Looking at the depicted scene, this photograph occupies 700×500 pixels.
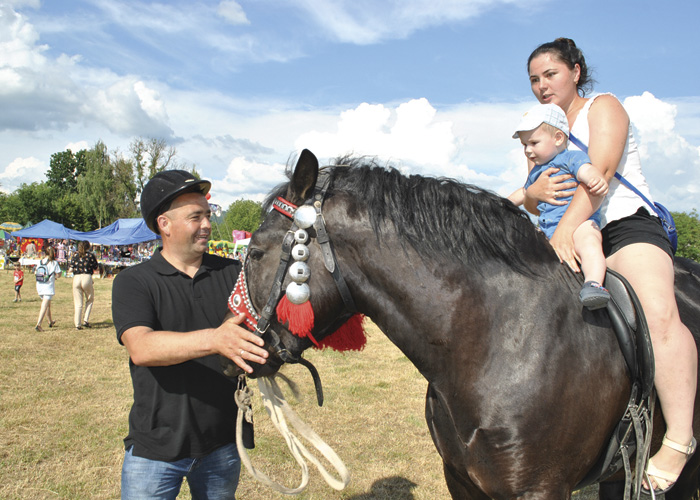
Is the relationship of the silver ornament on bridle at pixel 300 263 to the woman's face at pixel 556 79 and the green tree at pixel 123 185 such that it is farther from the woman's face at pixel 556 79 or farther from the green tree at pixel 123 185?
the green tree at pixel 123 185

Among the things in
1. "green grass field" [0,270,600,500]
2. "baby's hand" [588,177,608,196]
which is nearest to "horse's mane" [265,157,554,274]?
"baby's hand" [588,177,608,196]

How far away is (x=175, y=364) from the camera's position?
2.49 metres

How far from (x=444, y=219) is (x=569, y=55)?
1445mm

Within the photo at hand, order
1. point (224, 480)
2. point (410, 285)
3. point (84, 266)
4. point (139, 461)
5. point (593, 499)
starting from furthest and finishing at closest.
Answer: point (84, 266) < point (593, 499) < point (224, 480) < point (139, 461) < point (410, 285)

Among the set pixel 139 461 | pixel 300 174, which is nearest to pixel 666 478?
pixel 300 174

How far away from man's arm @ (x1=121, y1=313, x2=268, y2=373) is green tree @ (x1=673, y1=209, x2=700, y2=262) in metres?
15.3

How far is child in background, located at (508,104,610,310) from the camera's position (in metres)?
2.04

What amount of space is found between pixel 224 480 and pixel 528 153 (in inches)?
97.7

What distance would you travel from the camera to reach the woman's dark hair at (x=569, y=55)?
2713 mm

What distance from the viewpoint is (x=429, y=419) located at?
2.46 metres

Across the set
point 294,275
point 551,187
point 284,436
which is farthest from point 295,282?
point 551,187

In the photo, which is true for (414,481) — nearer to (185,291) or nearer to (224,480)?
(224,480)

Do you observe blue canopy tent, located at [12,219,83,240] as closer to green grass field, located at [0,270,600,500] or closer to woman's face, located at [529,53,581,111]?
green grass field, located at [0,270,600,500]

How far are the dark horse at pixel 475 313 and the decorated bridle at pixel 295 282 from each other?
3 cm
